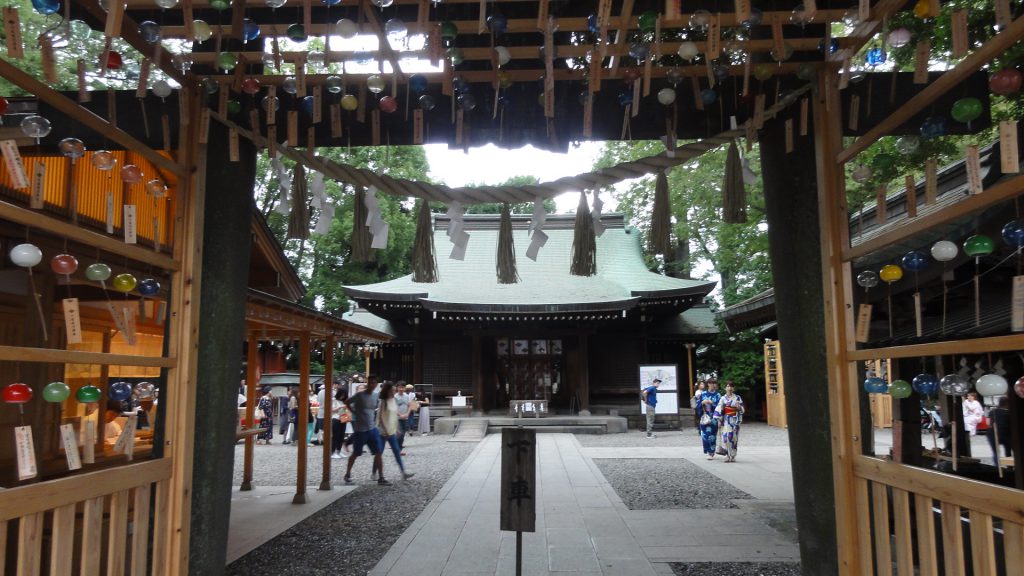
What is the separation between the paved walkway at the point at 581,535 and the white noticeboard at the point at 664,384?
7.39 meters

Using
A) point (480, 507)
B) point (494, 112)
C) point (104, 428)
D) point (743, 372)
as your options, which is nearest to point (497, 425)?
point (743, 372)

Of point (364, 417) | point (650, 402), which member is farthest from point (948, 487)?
point (650, 402)

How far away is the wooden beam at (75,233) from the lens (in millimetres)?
2066

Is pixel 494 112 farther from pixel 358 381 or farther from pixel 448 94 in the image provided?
pixel 358 381

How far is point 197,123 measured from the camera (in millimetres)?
3145

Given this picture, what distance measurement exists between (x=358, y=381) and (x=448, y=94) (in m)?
12.9

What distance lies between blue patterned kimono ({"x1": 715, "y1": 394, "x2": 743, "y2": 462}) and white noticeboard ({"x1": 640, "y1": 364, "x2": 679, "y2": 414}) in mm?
5324

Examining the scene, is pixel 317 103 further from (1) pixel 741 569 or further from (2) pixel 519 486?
(1) pixel 741 569

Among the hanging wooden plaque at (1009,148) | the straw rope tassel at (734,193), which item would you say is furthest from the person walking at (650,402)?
the hanging wooden plaque at (1009,148)

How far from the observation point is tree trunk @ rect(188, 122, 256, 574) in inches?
121

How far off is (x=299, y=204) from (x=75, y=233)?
1.33 metres

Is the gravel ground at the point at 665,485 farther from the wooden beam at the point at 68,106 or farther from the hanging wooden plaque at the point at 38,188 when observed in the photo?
the hanging wooden plaque at the point at 38,188

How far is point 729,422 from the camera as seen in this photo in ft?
37.5

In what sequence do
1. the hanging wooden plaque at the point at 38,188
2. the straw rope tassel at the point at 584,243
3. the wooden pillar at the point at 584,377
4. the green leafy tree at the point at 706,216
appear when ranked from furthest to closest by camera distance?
the wooden pillar at the point at 584,377 < the green leafy tree at the point at 706,216 < the straw rope tassel at the point at 584,243 < the hanging wooden plaque at the point at 38,188
